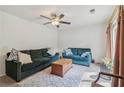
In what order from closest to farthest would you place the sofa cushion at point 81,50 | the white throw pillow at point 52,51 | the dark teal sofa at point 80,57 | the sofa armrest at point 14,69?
the sofa armrest at point 14,69
the dark teal sofa at point 80,57
the sofa cushion at point 81,50
the white throw pillow at point 52,51

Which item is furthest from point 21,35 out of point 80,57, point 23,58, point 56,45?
point 80,57

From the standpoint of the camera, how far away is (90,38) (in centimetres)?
492

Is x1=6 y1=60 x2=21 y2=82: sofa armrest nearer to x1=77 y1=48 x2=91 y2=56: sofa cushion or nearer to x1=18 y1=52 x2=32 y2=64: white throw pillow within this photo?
x1=18 y1=52 x2=32 y2=64: white throw pillow

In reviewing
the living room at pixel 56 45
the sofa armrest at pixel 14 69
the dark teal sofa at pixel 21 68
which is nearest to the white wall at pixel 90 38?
the living room at pixel 56 45

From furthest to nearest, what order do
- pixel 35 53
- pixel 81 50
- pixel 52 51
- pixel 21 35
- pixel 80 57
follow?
pixel 52 51 < pixel 81 50 < pixel 80 57 < pixel 35 53 < pixel 21 35

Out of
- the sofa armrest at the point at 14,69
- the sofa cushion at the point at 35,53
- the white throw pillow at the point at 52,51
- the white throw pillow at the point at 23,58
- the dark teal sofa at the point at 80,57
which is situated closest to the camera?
the sofa armrest at the point at 14,69

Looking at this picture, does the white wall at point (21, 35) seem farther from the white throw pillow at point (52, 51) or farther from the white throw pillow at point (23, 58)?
the white throw pillow at point (23, 58)

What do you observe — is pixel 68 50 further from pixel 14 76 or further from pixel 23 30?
pixel 14 76

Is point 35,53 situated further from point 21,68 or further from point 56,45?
point 21,68

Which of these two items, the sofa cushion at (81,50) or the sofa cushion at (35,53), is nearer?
the sofa cushion at (35,53)

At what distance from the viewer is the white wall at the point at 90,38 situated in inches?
190

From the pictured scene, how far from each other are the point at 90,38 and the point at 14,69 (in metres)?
3.25

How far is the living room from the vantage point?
3117 mm

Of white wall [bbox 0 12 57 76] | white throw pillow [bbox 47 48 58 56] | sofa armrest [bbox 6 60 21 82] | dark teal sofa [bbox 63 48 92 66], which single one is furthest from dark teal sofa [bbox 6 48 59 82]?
dark teal sofa [bbox 63 48 92 66]
